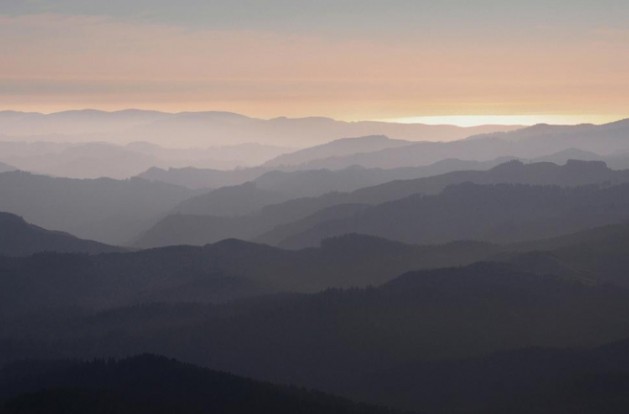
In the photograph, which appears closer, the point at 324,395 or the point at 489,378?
the point at 324,395

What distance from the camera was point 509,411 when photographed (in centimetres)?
17838

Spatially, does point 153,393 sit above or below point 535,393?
above

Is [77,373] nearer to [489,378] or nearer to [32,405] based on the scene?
[32,405]

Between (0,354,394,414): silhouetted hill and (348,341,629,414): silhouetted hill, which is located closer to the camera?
(0,354,394,414): silhouetted hill

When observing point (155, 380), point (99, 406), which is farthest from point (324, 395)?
point (99, 406)

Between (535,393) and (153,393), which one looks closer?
(153,393)

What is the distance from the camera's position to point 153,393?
172 metres

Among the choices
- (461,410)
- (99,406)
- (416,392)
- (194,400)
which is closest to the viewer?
(99,406)

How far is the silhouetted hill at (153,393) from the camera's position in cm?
16038

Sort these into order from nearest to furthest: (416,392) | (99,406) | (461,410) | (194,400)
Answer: (99,406), (194,400), (461,410), (416,392)

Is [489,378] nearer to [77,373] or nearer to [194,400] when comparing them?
[194,400]

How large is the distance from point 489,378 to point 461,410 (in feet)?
61.6

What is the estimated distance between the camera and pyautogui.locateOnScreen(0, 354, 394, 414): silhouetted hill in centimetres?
16038

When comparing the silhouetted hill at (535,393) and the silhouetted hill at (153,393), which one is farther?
the silhouetted hill at (535,393)
